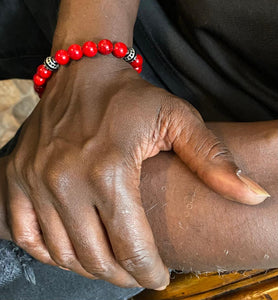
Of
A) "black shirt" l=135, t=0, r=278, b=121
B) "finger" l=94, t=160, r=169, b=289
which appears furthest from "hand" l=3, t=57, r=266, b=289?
"black shirt" l=135, t=0, r=278, b=121

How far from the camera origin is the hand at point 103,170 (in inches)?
19.9

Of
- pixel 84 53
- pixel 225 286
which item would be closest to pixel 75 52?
pixel 84 53

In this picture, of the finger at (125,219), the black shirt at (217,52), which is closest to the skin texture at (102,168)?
the finger at (125,219)

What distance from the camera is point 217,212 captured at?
21.0 inches

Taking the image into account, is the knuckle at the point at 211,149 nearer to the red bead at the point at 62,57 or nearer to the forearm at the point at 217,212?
the forearm at the point at 217,212

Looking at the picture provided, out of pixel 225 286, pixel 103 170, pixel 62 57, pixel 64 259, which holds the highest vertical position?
pixel 62 57

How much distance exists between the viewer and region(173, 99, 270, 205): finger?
0.48 metres

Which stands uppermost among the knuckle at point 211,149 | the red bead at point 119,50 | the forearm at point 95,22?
the forearm at point 95,22

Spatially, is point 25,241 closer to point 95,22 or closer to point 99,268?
point 99,268

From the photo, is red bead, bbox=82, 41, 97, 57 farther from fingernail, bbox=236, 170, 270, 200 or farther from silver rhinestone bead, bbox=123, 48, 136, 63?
fingernail, bbox=236, 170, 270, 200

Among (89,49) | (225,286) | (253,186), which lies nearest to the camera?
(253,186)

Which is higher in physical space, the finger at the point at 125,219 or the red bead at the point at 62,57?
the red bead at the point at 62,57

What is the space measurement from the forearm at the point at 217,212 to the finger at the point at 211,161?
0.03m

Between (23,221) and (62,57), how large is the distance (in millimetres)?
259
